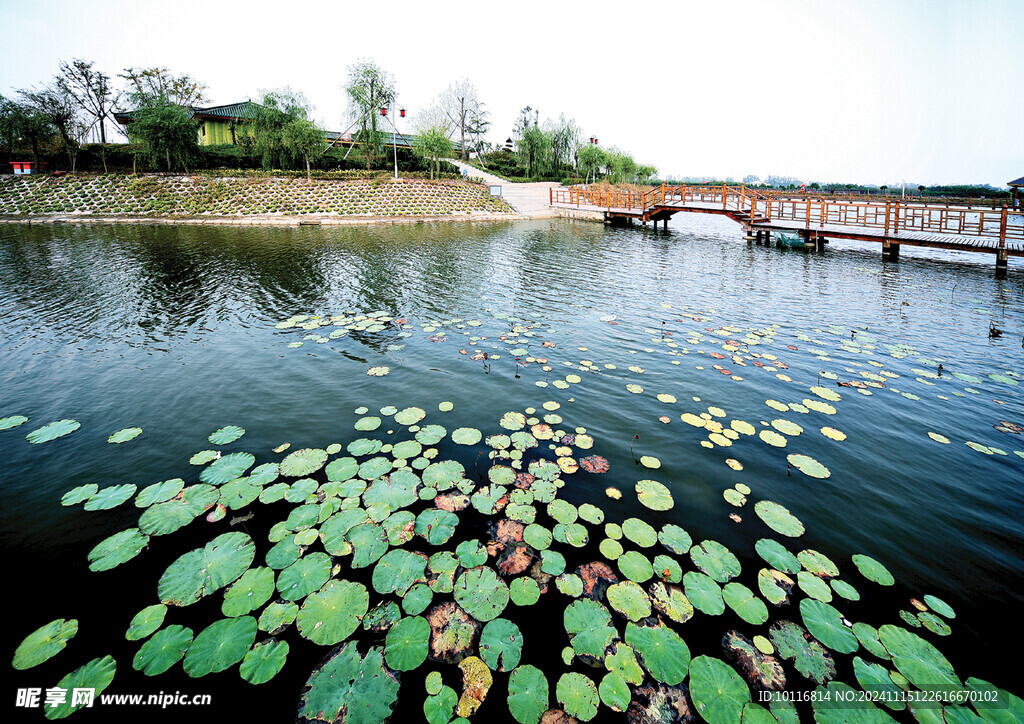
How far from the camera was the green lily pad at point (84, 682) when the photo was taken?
2.88 metres

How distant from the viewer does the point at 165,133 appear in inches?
1348

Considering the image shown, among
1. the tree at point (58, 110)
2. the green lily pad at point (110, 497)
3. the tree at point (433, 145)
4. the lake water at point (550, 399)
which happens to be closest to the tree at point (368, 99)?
the tree at point (433, 145)

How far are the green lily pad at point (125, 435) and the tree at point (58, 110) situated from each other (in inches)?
1691

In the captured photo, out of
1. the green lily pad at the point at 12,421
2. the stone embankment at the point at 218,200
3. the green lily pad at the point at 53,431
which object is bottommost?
the green lily pad at the point at 53,431

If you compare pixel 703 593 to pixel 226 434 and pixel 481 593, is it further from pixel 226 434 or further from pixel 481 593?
pixel 226 434

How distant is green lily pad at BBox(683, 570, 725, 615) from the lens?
11.7 feet

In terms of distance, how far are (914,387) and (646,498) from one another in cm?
602

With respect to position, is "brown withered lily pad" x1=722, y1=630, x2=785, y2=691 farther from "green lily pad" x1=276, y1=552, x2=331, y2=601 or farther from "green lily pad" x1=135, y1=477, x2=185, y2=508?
"green lily pad" x1=135, y1=477, x2=185, y2=508

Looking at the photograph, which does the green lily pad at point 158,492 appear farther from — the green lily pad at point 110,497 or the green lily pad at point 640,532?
the green lily pad at point 640,532

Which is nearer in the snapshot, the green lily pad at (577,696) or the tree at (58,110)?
the green lily pad at (577,696)

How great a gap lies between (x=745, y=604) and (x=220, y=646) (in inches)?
157

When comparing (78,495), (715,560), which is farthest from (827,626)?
(78,495)

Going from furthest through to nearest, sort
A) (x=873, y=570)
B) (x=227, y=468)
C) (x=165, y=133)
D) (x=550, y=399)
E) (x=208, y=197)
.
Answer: (x=165, y=133), (x=208, y=197), (x=550, y=399), (x=227, y=468), (x=873, y=570)

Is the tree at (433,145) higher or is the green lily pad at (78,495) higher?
the tree at (433,145)
